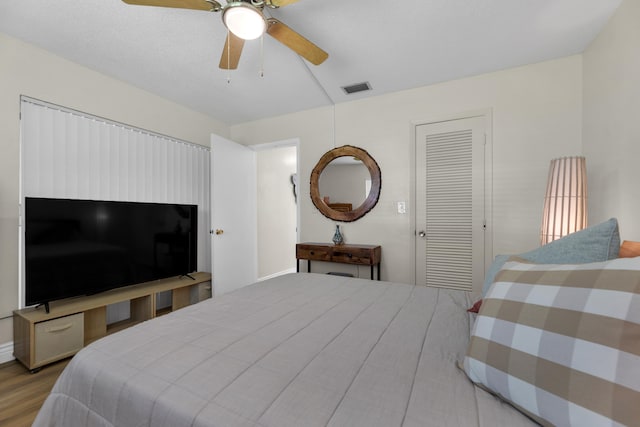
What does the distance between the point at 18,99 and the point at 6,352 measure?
1.99m

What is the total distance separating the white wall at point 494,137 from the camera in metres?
2.44

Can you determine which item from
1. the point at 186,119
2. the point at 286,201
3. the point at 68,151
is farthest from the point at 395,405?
the point at 286,201

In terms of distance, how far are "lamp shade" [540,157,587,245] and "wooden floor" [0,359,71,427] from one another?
11.3 ft

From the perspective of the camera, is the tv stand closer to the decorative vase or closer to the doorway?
the decorative vase

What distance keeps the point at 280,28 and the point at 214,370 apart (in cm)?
182

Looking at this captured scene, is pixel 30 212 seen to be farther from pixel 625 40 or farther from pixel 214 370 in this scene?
pixel 625 40

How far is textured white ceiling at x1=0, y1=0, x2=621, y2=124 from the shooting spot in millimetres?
1859

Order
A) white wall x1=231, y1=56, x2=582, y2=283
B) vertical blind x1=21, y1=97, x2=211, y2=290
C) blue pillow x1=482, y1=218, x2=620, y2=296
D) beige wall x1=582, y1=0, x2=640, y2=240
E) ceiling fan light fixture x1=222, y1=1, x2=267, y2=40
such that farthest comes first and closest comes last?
1. white wall x1=231, y1=56, x2=582, y2=283
2. vertical blind x1=21, y1=97, x2=211, y2=290
3. beige wall x1=582, y1=0, x2=640, y2=240
4. ceiling fan light fixture x1=222, y1=1, x2=267, y2=40
5. blue pillow x1=482, y1=218, x2=620, y2=296

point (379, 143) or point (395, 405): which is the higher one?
point (379, 143)

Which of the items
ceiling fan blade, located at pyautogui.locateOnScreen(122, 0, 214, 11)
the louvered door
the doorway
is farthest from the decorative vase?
ceiling fan blade, located at pyautogui.locateOnScreen(122, 0, 214, 11)

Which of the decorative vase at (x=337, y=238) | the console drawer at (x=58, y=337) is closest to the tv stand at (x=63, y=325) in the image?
the console drawer at (x=58, y=337)

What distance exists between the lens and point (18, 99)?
2184 mm

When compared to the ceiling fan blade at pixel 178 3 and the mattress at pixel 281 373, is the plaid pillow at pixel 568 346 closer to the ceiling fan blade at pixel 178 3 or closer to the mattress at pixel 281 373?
the mattress at pixel 281 373

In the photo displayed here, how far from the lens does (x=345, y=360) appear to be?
35.2 inches
